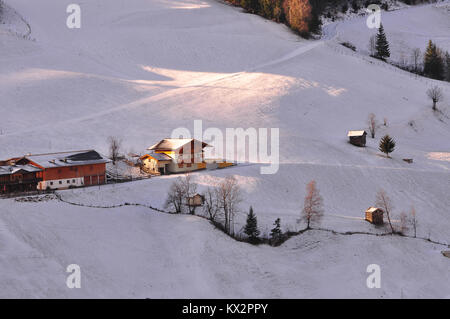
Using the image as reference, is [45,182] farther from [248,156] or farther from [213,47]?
[213,47]

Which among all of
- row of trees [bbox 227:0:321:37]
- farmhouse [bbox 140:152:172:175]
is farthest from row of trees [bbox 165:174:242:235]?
row of trees [bbox 227:0:321:37]

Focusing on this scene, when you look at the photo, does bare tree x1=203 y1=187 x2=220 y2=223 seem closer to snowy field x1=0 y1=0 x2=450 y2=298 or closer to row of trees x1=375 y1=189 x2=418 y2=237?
snowy field x1=0 y1=0 x2=450 y2=298

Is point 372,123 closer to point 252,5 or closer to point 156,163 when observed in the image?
point 156,163

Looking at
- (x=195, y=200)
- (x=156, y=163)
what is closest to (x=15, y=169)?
(x=156, y=163)

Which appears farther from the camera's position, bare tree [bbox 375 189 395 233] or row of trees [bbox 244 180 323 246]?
bare tree [bbox 375 189 395 233]

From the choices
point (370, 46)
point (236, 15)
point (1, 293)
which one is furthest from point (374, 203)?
point (236, 15)

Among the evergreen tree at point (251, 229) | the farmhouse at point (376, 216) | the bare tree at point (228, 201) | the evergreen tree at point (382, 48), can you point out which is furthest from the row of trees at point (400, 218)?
the evergreen tree at point (382, 48)
